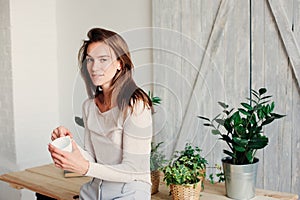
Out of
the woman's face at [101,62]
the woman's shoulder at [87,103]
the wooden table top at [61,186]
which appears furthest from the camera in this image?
the wooden table top at [61,186]

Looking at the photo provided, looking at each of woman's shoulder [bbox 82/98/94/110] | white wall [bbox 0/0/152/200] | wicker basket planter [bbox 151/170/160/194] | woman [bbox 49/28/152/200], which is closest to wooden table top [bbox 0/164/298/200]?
wicker basket planter [bbox 151/170/160/194]

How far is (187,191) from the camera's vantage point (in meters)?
1.75

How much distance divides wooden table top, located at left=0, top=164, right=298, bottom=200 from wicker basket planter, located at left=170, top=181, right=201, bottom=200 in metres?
0.09

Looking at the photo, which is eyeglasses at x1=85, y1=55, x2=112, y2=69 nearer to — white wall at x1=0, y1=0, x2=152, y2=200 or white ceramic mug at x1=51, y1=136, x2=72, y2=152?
white ceramic mug at x1=51, y1=136, x2=72, y2=152

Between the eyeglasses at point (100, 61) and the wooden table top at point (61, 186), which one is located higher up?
the eyeglasses at point (100, 61)

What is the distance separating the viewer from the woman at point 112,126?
1.39 meters

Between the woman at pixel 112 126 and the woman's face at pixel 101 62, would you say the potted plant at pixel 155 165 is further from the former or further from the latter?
the woman's face at pixel 101 62

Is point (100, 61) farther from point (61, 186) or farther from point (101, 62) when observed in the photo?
point (61, 186)

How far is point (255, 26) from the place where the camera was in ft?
7.88

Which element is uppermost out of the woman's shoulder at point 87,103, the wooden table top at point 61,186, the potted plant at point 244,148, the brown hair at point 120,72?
the brown hair at point 120,72

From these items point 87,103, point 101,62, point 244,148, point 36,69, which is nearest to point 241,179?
point 244,148

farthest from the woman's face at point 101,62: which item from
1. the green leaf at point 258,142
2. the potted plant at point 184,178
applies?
the green leaf at point 258,142

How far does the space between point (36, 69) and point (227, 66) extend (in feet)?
5.17

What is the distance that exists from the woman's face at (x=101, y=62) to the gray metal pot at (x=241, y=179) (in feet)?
2.21
